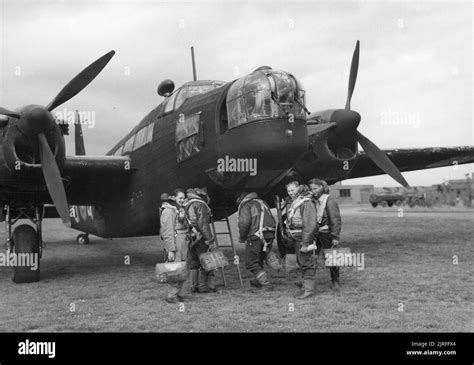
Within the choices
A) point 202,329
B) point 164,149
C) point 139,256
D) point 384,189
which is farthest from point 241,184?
point 384,189

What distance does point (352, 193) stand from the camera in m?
75.4

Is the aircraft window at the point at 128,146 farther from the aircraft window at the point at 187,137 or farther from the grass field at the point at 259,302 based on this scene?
the grass field at the point at 259,302

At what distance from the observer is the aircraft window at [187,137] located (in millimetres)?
8645

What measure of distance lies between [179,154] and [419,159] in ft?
29.0

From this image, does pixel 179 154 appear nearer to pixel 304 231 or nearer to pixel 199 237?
pixel 199 237

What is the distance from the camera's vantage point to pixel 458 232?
55.3 feet

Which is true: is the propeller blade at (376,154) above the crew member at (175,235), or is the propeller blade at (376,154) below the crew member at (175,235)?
above

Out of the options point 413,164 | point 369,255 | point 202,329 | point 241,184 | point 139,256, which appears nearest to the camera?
point 202,329

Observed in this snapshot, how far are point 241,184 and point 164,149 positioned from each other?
209 cm

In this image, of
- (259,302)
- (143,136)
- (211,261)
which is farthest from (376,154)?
(259,302)

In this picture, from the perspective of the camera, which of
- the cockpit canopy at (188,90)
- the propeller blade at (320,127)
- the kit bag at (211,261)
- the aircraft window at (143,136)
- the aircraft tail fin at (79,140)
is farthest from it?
the aircraft tail fin at (79,140)

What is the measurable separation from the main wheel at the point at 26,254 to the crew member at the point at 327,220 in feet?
19.7

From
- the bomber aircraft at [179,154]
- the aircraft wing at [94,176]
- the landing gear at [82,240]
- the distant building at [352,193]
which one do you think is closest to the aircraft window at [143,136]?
the bomber aircraft at [179,154]
